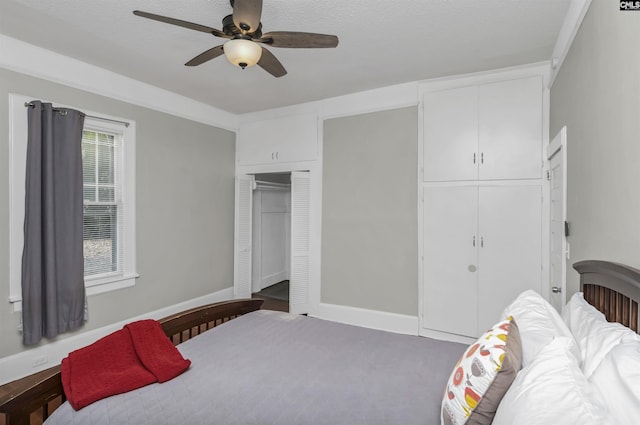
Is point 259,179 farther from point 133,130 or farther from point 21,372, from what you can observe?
point 21,372

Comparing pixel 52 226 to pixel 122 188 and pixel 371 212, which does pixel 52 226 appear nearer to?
pixel 122 188

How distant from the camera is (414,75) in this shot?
3348mm

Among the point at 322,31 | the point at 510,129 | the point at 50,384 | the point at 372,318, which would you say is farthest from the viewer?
the point at 372,318

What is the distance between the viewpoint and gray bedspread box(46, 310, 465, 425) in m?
1.30

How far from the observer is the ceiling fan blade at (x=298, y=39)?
191cm

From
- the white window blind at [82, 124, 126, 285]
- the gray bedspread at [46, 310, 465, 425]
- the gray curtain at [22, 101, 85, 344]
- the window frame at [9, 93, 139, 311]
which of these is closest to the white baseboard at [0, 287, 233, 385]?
the gray curtain at [22, 101, 85, 344]

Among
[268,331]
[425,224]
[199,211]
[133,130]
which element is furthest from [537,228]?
[133,130]

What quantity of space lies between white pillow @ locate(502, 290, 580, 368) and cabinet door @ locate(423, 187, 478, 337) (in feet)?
5.87

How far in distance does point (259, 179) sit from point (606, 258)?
4565mm

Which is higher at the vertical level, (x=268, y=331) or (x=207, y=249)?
(x=207, y=249)

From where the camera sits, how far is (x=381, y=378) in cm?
157

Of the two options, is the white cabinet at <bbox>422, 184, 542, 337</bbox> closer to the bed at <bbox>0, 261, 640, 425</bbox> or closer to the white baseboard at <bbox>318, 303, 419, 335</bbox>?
the white baseboard at <bbox>318, 303, 419, 335</bbox>

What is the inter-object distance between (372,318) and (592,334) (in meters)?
2.82

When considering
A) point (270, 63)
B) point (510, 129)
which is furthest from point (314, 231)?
point (510, 129)
